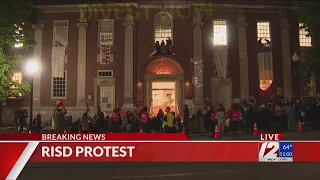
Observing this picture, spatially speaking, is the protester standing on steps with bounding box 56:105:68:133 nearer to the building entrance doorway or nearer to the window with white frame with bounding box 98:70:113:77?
the window with white frame with bounding box 98:70:113:77

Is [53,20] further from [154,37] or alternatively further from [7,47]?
[154,37]

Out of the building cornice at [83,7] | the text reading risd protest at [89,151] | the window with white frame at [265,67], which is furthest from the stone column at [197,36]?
the text reading risd protest at [89,151]

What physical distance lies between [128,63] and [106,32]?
3.41m

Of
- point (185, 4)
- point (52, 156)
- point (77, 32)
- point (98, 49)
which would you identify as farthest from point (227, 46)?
point (52, 156)

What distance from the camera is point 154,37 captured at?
88.0 ft

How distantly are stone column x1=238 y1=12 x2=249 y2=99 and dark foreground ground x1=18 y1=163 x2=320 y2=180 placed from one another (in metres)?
16.9

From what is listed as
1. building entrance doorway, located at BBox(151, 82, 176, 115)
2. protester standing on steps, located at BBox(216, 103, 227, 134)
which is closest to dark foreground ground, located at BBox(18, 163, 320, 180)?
protester standing on steps, located at BBox(216, 103, 227, 134)

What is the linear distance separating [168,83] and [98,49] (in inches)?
259

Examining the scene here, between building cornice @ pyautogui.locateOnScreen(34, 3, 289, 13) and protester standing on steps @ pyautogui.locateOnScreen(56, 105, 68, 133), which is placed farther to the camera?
building cornice @ pyautogui.locateOnScreen(34, 3, 289, 13)

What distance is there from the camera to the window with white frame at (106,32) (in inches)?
1051

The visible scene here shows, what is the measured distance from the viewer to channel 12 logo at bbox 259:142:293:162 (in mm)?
6383

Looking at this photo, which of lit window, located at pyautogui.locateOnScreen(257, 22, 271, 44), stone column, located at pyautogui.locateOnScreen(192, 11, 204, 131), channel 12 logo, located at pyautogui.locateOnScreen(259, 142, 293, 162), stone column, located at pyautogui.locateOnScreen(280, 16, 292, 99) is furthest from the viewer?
lit window, located at pyautogui.locateOnScreen(257, 22, 271, 44)

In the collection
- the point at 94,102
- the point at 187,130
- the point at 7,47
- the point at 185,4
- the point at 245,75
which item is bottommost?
the point at 187,130

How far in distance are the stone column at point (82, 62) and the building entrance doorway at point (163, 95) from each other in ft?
19.1
